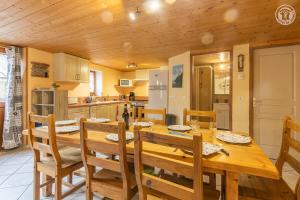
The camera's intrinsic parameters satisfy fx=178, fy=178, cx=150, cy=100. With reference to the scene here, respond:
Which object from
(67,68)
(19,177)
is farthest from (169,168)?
(67,68)

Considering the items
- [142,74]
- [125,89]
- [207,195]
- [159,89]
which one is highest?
[142,74]

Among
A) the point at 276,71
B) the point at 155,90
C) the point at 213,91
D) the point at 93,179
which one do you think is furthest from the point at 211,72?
the point at 93,179

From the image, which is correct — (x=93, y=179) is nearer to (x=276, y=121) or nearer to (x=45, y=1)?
(x=45, y=1)

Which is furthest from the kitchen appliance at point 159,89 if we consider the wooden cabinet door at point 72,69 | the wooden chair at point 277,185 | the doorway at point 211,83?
the wooden chair at point 277,185

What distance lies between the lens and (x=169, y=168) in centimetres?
101

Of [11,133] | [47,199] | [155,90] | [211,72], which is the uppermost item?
[211,72]

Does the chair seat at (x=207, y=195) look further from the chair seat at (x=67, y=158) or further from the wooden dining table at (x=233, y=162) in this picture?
the chair seat at (x=67, y=158)

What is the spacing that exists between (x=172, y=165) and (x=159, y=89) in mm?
3588

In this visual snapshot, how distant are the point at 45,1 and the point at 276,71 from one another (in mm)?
3554

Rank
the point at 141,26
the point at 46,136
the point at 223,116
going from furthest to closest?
the point at 223,116 < the point at 141,26 < the point at 46,136

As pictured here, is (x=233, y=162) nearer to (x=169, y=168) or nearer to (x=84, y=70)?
(x=169, y=168)

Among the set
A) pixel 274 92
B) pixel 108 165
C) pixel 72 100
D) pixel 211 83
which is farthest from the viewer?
pixel 211 83

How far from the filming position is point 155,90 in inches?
181

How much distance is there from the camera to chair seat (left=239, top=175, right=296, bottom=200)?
3.90 ft
